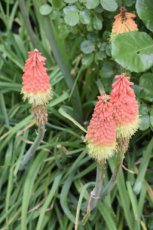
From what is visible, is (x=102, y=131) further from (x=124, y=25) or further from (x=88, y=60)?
(x=88, y=60)

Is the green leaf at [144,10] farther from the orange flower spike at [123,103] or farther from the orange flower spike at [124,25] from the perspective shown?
the orange flower spike at [123,103]

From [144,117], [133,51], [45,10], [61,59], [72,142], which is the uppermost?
[45,10]

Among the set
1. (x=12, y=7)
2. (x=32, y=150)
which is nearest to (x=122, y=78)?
(x=32, y=150)

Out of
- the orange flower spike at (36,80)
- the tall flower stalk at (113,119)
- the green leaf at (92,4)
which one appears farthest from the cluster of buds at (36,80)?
the green leaf at (92,4)

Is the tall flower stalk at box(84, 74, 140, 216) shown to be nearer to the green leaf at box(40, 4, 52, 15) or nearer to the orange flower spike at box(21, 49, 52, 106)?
the orange flower spike at box(21, 49, 52, 106)

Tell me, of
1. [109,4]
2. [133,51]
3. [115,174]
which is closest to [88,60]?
[109,4]

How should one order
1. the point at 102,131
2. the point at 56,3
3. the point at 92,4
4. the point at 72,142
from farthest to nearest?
the point at 72,142
the point at 56,3
the point at 92,4
the point at 102,131

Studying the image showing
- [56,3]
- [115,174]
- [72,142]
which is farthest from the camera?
[72,142]

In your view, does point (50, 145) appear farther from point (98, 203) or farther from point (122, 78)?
point (122, 78)
